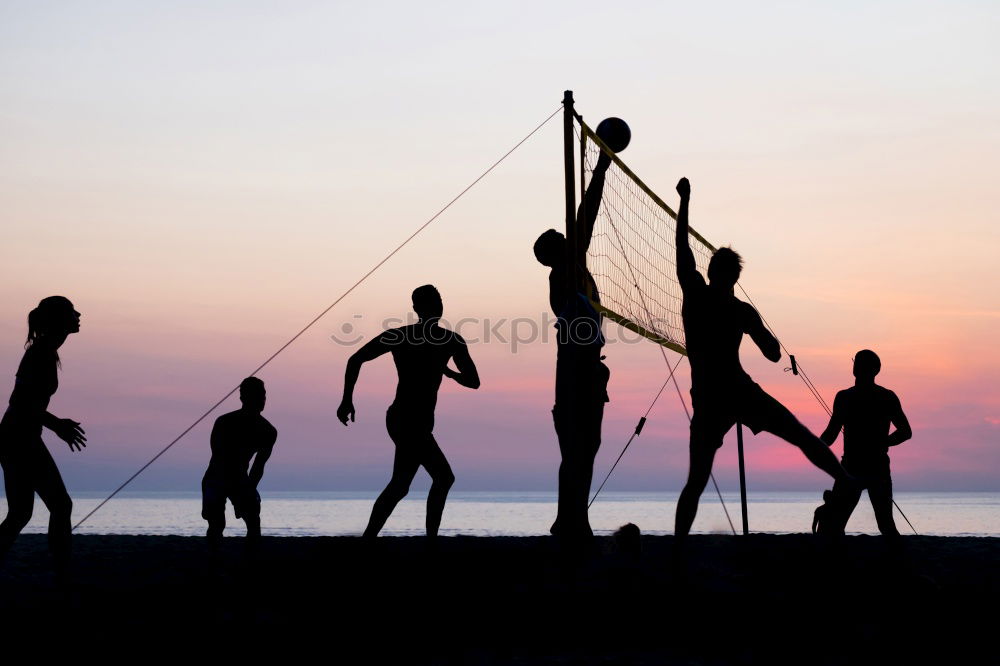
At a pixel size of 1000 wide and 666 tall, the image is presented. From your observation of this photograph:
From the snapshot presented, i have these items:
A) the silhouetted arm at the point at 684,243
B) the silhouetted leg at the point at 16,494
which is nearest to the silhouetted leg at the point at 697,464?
the silhouetted arm at the point at 684,243

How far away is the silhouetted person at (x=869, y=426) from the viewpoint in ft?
22.8

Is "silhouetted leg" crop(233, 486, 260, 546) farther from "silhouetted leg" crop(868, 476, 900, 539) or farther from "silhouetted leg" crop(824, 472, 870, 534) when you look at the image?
"silhouetted leg" crop(868, 476, 900, 539)

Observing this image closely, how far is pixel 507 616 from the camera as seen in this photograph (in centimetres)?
513

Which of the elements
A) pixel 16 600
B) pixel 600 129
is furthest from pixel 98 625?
pixel 600 129

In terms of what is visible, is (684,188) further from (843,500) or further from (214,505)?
(214,505)

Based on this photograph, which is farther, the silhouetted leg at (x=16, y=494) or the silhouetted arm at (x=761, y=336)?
the silhouetted arm at (x=761, y=336)

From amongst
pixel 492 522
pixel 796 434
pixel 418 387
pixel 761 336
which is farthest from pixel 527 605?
pixel 492 522

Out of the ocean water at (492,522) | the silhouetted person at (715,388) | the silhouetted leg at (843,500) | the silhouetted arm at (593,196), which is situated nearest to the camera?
the silhouetted person at (715,388)

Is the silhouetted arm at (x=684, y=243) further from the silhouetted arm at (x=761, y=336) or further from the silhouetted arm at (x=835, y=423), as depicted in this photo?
the silhouetted arm at (x=835, y=423)

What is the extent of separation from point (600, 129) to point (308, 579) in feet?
15.0

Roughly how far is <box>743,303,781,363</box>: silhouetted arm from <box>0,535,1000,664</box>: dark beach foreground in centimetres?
125

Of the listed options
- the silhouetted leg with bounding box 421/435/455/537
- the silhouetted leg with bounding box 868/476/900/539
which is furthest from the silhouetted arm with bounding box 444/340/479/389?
the silhouetted leg with bounding box 868/476/900/539

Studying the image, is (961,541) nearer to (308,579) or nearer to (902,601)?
(902,601)

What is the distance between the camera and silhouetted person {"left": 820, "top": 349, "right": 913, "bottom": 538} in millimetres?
6949
